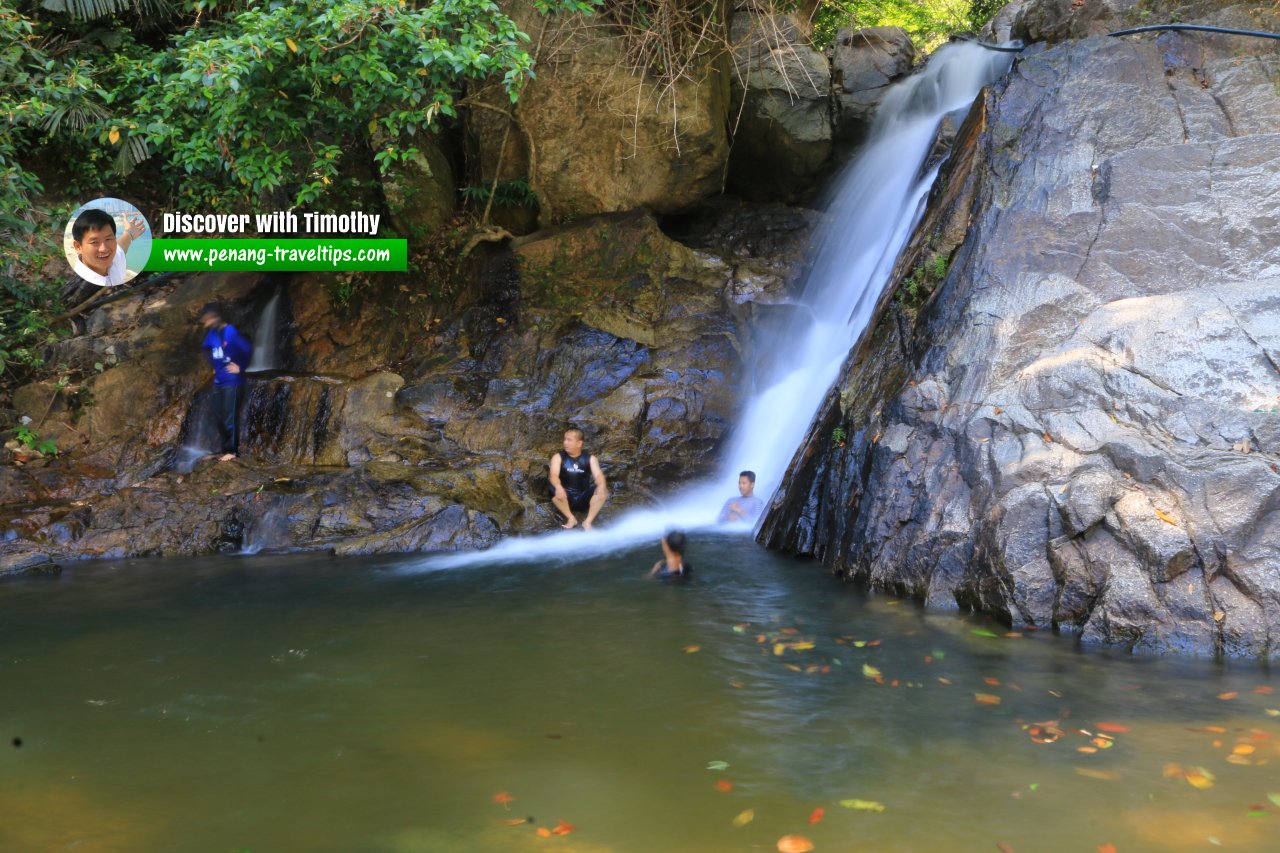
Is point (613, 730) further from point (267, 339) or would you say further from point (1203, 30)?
point (267, 339)

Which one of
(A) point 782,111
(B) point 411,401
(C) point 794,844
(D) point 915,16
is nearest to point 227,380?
(B) point 411,401

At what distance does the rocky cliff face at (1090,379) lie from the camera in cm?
603

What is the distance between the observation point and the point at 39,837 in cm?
388

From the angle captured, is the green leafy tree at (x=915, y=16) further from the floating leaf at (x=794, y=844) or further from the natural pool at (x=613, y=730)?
the floating leaf at (x=794, y=844)

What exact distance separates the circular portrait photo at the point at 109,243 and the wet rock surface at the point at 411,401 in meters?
0.47

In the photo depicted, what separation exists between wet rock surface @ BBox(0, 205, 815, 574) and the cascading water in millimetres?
393

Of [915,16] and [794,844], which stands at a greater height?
[915,16]

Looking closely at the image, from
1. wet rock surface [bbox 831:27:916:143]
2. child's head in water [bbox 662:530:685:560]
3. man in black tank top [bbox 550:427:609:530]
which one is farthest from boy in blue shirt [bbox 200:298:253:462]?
wet rock surface [bbox 831:27:916:143]

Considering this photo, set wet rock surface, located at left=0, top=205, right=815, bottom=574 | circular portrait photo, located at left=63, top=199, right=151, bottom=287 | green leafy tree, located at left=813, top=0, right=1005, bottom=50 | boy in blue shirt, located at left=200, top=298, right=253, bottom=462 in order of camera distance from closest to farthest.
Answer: wet rock surface, located at left=0, top=205, right=815, bottom=574, boy in blue shirt, located at left=200, top=298, right=253, bottom=462, circular portrait photo, located at left=63, top=199, right=151, bottom=287, green leafy tree, located at left=813, top=0, right=1005, bottom=50

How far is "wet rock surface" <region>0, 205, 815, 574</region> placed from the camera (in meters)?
9.98

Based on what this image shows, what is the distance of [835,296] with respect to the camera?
12.6 m

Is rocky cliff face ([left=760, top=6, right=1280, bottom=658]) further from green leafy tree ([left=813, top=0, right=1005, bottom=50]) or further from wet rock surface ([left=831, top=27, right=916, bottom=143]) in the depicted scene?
green leafy tree ([left=813, top=0, right=1005, bottom=50])

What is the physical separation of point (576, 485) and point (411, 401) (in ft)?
9.26

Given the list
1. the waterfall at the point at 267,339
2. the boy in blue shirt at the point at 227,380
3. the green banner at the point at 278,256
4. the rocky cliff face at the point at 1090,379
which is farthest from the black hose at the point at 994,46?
the waterfall at the point at 267,339
